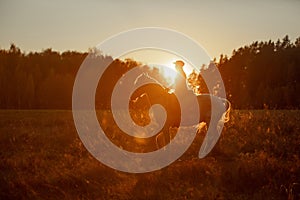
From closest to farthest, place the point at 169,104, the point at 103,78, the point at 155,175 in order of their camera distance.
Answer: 1. the point at 155,175
2. the point at 169,104
3. the point at 103,78

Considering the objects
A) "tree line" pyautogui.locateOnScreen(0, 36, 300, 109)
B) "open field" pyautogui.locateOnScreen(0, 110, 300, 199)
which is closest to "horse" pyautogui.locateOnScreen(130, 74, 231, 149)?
"open field" pyautogui.locateOnScreen(0, 110, 300, 199)

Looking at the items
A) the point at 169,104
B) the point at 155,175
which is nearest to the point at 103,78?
the point at 169,104

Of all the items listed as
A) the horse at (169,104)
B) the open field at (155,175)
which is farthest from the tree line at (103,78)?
the open field at (155,175)

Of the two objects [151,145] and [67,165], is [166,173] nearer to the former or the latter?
[67,165]

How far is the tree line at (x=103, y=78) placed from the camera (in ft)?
238

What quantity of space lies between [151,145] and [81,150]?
2.27 m

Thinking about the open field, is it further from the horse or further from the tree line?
the tree line

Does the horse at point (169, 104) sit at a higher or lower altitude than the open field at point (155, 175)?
higher

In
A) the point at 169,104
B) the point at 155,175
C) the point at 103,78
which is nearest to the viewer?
the point at 155,175

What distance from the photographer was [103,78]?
75.0m

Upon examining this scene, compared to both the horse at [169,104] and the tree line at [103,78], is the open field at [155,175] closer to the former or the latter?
the horse at [169,104]

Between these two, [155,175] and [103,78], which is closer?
[155,175]

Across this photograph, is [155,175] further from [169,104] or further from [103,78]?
[103,78]

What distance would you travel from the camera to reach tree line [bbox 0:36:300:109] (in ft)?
238
